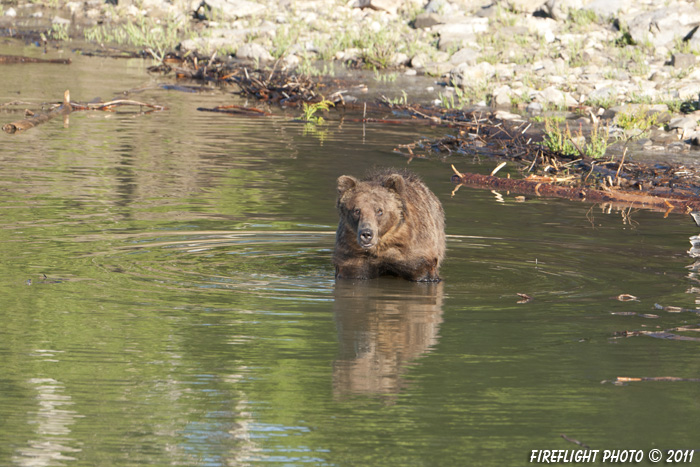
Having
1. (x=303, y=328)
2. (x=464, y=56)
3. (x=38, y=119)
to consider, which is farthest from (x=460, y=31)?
(x=303, y=328)

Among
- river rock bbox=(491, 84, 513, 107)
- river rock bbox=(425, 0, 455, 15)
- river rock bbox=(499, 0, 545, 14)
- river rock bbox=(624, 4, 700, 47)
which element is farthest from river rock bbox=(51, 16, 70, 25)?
river rock bbox=(491, 84, 513, 107)

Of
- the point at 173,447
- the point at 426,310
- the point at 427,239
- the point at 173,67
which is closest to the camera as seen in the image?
the point at 173,447

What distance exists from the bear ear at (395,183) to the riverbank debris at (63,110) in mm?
10672

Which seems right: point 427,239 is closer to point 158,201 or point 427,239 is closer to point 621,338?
point 621,338

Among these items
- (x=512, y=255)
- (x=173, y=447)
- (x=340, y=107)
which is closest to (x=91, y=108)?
(x=340, y=107)

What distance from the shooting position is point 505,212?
45.7 feet

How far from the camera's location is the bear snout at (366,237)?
9531 millimetres

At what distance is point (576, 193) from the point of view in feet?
50.7

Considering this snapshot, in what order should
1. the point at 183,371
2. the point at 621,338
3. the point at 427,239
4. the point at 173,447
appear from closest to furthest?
the point at 173,447 < the point at 183,371 < the point at 621,338 < the point at 427,239

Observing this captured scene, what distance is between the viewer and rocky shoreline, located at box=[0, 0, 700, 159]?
74.4 feet

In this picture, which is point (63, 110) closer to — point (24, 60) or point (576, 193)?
point (24, 60)

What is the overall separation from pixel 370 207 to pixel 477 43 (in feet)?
68.0

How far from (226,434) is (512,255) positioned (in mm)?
6087

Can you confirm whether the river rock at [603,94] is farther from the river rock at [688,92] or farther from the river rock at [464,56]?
the river rock at [464,56]
